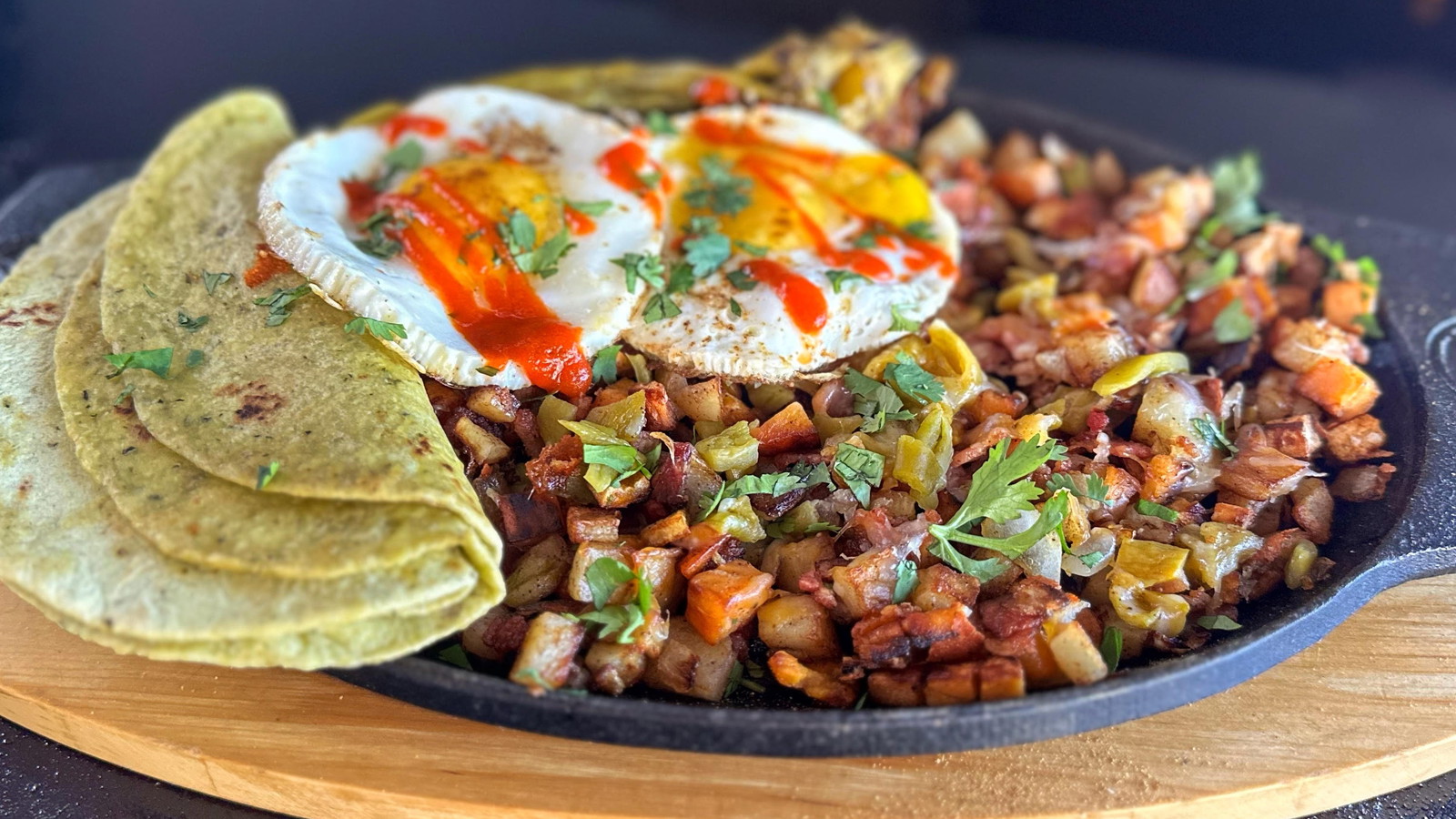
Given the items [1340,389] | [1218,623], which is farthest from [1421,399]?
[1218,623]

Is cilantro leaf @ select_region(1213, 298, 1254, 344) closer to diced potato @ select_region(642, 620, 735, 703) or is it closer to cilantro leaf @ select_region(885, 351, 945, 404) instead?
cilantro leaf @ select_region(885, 351, 945, 404)

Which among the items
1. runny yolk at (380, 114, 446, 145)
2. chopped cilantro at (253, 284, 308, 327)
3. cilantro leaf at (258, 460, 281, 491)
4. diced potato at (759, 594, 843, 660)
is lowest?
A: diced potato at (759, 594, 843, 660)

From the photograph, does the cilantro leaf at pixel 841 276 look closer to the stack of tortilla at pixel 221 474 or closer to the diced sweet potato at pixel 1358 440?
the stack of tortilla at pixel 221 474

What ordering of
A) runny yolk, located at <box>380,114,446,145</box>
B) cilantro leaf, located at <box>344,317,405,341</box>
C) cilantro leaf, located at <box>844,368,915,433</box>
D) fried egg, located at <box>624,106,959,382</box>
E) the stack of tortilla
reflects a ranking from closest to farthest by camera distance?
the stack of tortilla
cilantro leaf, located at <box>344,317,405,341</box>
cilantro leaf, located at <box>844,368,915,433</box>
fried egg, located at <box>624,106,959,382</box>
runny yolk, located at <box>380,114,446,145</box>

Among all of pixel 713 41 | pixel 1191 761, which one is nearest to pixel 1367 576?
pixel 1191 761

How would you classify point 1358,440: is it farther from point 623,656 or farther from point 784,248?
point 623,656

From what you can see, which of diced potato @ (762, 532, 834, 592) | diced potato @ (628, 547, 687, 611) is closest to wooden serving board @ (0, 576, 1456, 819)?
diced potato @ (628, 547, 687, 611)

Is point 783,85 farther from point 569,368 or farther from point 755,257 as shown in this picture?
point 569,368
